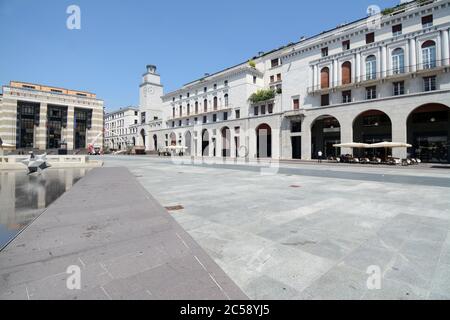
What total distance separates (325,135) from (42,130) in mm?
74392

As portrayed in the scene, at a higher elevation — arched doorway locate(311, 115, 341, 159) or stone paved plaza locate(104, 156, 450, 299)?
arched doorway locate(311, 115, 341, 159)

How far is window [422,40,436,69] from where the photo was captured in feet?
83.2

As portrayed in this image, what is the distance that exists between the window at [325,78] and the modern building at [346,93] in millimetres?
140

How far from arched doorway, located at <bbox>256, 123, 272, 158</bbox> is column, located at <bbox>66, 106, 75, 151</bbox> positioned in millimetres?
59519

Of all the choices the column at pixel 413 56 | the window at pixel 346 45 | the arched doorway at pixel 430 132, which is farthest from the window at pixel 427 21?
the arched doorway at pixel 430 132

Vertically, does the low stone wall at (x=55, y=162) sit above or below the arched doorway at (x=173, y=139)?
below

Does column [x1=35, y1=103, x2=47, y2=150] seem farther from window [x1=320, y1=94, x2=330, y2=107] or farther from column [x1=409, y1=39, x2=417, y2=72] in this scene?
column [x1=409, y1=39, x2=417, y2=72]

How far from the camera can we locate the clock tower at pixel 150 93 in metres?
75.1

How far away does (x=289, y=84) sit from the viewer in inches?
1505

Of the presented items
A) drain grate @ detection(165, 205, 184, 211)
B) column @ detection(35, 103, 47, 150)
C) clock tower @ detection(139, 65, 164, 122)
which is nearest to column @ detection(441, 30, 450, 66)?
drain grate @ detection(165, 205, 184, 211)

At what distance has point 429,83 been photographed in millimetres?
25625

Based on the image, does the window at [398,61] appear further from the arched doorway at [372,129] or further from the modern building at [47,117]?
the modern building at [47,117]
